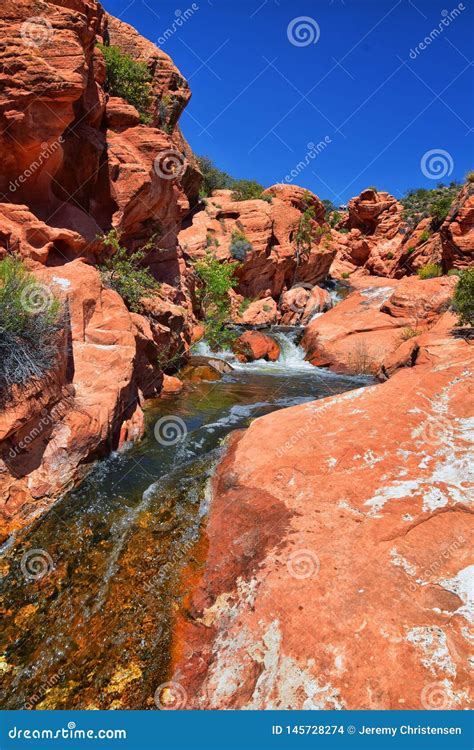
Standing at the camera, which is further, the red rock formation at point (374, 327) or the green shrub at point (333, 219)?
the green shrub at point (333, 219)

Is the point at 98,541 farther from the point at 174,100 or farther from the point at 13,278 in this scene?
the point at 174,100

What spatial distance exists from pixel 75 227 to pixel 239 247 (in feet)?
42.2

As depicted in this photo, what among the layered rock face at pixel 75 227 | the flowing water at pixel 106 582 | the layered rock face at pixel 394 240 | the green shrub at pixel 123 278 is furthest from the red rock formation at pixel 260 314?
the flowing water at pixel 106 582

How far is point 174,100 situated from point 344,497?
16769mm

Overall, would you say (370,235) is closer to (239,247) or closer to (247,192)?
(247,192)

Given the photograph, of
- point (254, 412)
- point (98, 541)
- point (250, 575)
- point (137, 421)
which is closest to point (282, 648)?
point (250, 575)

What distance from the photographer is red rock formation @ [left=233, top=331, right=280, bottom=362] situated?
15.1 meters

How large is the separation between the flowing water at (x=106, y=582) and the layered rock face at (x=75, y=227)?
488mm

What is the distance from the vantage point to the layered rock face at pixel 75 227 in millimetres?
4762

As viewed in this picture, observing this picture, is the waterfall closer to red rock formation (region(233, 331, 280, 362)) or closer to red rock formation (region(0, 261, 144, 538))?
red rock formation (region(233, 331, 280, 362))

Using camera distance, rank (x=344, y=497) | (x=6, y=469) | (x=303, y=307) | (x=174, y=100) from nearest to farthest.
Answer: (x=344, y=497), (x=6, y=469), (x=174, y=100), (x=303, y=307)

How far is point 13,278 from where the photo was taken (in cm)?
476

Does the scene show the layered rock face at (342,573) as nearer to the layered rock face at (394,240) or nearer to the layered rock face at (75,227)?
the layered rock face at (75,227)

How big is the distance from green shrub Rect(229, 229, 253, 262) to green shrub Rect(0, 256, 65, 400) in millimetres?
16357
